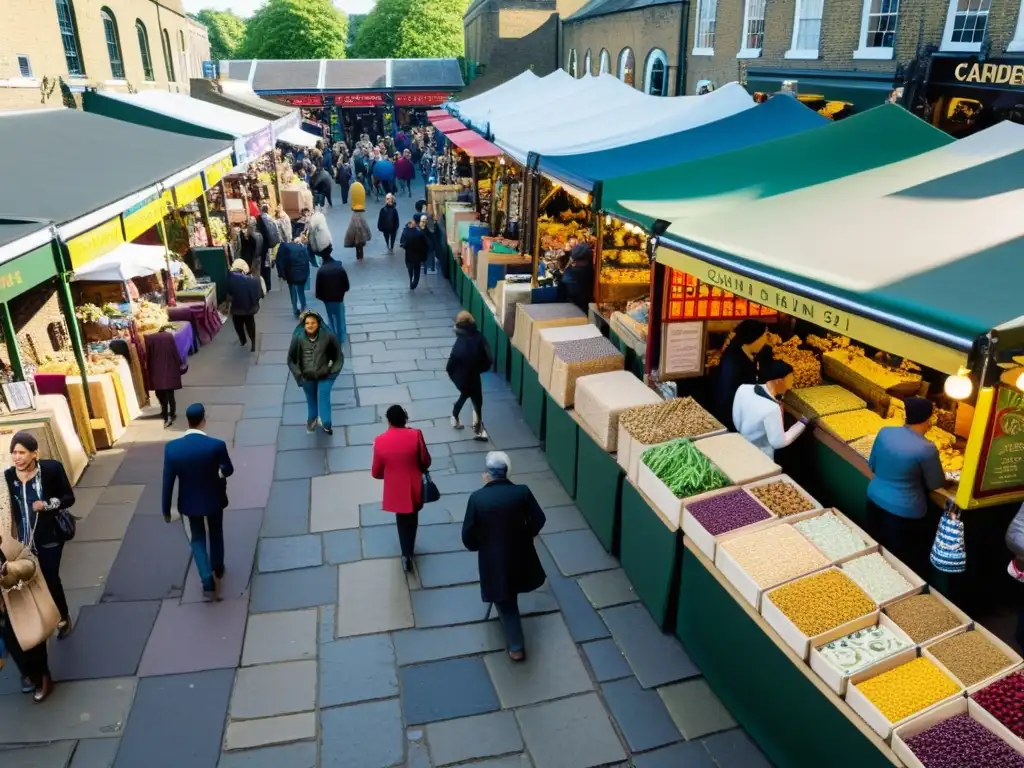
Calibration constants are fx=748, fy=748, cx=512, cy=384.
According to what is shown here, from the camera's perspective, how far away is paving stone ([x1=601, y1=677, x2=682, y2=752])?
14.9 feet

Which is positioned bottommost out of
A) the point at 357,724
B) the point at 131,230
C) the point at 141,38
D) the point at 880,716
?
the point at 357,724

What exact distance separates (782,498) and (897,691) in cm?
166

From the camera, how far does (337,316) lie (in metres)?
11.2

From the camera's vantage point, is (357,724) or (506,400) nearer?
(357,724)

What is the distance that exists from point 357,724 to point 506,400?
5274 mm

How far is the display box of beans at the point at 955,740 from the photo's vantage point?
10.6 ft

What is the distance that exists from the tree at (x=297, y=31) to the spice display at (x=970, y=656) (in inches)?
2555

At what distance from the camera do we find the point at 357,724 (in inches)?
183

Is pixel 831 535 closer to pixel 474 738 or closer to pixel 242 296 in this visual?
pixel 474 738

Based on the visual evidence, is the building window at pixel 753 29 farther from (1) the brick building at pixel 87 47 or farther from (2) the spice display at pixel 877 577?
(2) the spice display at pixel 877 577

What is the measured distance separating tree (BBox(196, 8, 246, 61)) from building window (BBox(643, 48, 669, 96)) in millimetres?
76031

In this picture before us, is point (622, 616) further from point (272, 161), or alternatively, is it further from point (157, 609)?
point (272, 161)

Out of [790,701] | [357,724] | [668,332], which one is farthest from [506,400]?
[790,701]

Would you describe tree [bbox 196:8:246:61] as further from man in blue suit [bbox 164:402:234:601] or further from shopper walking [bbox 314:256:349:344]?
man in blue suit [bbox 164:402:234:601]
